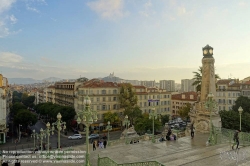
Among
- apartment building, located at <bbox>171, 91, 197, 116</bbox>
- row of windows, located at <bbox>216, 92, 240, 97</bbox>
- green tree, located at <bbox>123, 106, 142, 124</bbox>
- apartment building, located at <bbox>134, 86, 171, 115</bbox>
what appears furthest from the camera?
apartment building, located at <bbox>171, 91, 197, 116</bbox>

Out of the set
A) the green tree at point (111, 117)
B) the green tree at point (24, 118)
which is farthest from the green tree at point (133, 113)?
the green tree at point (24, 118)

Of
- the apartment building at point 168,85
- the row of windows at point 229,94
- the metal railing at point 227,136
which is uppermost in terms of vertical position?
the apartment building at point 168,85

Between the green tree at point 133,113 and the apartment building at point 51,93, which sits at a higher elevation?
the apartment building at point 51,93

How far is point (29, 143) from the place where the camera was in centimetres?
4391

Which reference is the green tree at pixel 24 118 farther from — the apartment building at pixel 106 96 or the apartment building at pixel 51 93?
the apartment building at pixel 51 93

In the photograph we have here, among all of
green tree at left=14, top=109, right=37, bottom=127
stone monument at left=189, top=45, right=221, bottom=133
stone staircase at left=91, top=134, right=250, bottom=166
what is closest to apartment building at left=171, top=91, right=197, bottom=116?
green tree at left=14, top=109, right=37, bottom=127

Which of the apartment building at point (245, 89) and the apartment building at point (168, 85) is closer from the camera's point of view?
the apartment building at point (245, 89)

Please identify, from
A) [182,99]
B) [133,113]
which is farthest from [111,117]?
[182,99]

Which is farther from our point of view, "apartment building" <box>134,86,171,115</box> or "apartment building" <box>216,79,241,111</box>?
"apartment building" <box>134,86,171,115</box>

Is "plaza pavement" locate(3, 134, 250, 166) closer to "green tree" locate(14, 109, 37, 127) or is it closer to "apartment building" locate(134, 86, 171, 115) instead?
"apartment building" locate(134, 86, 171, 115)

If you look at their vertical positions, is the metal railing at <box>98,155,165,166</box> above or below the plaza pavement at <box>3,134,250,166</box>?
above

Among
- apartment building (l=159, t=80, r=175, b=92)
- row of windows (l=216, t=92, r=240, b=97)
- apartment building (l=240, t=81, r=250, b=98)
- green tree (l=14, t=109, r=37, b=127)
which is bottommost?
green tree (l=14, t=109, r=37, b=127)

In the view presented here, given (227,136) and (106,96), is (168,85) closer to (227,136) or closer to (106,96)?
(106,96)

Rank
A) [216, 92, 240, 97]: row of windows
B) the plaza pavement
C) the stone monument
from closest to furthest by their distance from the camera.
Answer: the plaza pavement < the stone monument < [216, 92, 240, 97]: row of windows
